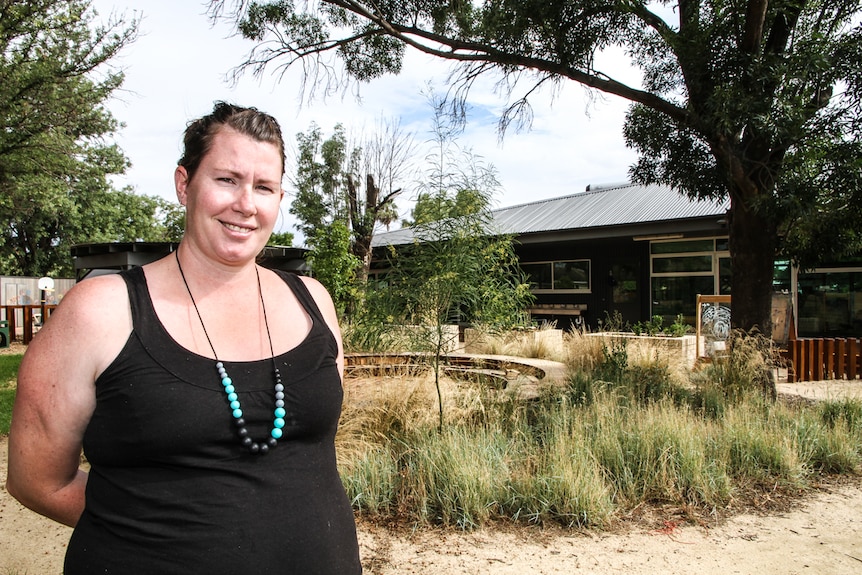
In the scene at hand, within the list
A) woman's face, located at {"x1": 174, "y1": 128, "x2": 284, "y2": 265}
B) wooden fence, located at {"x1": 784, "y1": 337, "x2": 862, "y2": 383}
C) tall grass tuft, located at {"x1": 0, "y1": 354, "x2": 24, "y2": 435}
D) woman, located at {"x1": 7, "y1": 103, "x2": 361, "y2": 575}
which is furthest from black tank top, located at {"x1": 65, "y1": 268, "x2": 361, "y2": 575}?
wooden fence, located at {"x1": 784, "y1": 337, "x2": 862, "y2": 383}

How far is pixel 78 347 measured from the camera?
1216mm

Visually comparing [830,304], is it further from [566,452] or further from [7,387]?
[7,387]

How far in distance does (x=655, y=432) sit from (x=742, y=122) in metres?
3.03

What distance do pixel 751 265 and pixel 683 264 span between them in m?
9.12

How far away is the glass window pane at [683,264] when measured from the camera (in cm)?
1533

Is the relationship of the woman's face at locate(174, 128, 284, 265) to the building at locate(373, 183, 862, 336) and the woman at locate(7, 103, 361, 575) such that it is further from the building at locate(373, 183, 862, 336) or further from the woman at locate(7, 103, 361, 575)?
the building at locate(373, 183, 862, 336)

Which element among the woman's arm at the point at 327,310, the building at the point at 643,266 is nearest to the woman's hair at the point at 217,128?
the woman's arm at the point at 327,310

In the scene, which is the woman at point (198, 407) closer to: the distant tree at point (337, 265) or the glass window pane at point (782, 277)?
the distant tree at point (337, 265)

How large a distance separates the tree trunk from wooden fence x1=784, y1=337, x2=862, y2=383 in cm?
273

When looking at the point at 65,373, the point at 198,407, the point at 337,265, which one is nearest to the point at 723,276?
the point at 337,265

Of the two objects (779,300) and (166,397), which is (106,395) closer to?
(166,397)

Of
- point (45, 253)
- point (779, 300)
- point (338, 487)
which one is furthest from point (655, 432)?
point (45, 253)

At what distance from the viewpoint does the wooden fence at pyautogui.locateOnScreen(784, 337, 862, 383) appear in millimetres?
9352

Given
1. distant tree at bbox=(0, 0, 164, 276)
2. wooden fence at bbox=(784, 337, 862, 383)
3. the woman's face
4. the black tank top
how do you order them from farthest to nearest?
distant tree at bbox=(0, 0, 164, 276) → wooden fence at bbox=(784, 337, 862, 383) → the woman's face → the black tank top
